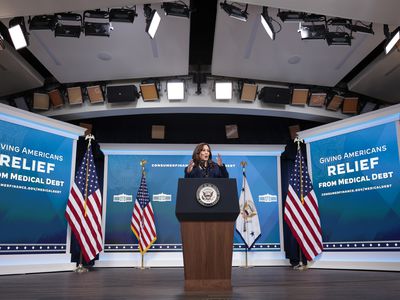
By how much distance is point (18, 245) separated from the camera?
5395mm

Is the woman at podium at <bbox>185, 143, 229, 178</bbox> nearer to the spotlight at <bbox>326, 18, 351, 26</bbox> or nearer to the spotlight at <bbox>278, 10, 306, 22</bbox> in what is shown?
the spotlight at <bbox>278, 10, 306, 22</bbox>

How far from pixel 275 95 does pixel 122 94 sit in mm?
2737

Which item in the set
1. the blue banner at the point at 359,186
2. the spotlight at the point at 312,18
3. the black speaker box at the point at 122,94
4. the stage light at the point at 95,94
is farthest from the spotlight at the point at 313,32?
the stage light at the point at 95,94

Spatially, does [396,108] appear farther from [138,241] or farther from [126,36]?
[138,241]

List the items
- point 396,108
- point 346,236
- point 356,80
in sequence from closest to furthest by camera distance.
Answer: point 396,108 < point 346,236 < point 356,80

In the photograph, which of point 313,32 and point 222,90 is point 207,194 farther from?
point 222,90

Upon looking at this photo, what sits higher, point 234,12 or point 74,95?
point 234,12

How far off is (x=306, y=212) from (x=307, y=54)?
2.55 meters

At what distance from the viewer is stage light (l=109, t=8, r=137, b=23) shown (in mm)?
4613

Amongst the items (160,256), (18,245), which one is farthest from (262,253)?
(18,245)

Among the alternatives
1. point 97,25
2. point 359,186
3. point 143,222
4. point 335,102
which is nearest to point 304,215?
point 359,186

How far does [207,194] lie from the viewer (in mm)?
2830

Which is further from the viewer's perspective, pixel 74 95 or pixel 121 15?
pixel 74 95

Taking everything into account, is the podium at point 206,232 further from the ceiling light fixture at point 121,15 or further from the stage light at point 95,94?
the stage light at point 95,94
